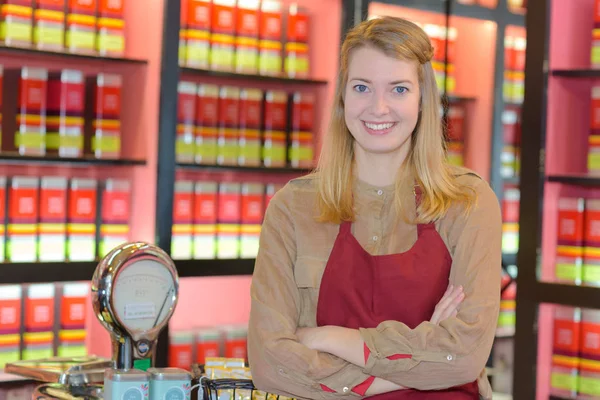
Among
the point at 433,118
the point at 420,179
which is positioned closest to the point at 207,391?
the point at 420,179

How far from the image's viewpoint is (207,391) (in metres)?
1.79

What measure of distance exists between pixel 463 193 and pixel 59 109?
95.1 inches

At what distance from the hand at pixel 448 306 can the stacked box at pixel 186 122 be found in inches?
100

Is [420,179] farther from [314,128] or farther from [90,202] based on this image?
[314,128]

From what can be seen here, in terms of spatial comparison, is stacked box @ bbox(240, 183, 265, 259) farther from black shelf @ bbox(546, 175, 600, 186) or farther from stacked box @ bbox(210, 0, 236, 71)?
black shelf @ bbox(546, 175, 600, 186)

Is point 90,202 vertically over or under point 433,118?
under

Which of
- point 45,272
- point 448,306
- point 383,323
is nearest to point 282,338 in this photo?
point 383,323

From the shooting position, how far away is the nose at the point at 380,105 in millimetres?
1801

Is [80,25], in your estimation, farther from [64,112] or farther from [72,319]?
[72,319]

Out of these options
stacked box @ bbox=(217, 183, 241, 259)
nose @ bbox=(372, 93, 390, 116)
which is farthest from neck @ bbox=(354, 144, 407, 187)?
stacked box @ bbox=(217, 183, 241, 259)

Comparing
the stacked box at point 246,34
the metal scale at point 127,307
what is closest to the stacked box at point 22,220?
the stacked box at point 246,34

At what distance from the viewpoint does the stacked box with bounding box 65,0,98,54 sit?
3854mm

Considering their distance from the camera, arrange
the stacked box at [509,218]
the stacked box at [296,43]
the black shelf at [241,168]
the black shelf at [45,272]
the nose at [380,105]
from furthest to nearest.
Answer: the stacked box at [509,218] → the stacked box at [296,43] → the black shelf at [241,168] → the black shelf at [45,272] → the nose at [380,105]

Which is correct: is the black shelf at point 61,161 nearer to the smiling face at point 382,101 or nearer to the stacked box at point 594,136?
the stacked box at point 594,136
